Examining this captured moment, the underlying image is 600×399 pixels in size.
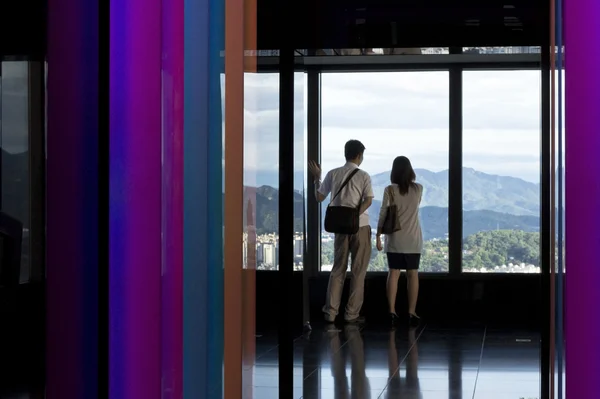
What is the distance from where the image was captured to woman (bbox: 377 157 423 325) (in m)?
10.6

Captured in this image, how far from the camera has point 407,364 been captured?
7707 mm

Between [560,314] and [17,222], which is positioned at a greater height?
[17,222]

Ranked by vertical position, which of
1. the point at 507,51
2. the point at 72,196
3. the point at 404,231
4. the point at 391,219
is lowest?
the point at 404,231

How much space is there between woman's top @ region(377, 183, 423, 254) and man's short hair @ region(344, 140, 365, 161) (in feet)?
2.82

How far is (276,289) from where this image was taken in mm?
4352

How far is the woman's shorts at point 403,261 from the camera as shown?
10.6m

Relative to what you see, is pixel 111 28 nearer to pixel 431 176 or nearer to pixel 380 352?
pixel 380 352

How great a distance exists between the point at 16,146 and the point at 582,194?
183cm

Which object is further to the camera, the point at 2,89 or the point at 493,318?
the point at 493,318

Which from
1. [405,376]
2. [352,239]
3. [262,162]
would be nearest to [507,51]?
[352,239]

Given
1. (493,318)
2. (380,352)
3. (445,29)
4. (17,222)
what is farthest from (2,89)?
(493,318)

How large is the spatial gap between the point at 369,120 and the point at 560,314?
356 inches

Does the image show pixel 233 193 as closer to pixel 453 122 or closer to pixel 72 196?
pixel 72 196

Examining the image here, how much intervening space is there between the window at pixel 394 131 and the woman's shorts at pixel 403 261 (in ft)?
4.67
